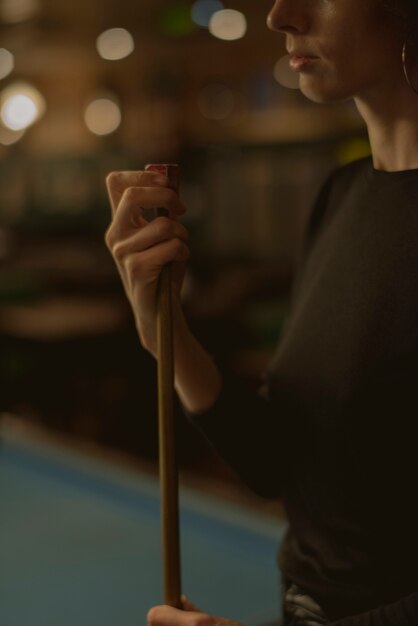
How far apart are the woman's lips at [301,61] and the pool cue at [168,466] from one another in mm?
371

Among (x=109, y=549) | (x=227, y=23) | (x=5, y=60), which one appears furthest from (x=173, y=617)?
(x=5, y=60)

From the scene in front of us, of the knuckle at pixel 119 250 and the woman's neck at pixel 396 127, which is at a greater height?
the woman's neck at pixel 396 127

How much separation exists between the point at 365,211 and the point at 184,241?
28 centimetres

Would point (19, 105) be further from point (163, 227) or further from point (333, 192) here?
point (163, 227)

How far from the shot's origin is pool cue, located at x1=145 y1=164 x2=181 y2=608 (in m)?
1.11

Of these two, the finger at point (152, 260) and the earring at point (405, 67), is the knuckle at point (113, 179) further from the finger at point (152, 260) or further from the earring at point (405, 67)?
the earring at point (405, 67)

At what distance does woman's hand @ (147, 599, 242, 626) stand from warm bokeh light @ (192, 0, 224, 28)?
595 centimetres

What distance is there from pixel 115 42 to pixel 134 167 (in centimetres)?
111

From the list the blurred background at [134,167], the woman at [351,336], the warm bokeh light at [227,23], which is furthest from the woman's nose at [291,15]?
the warm bokeh light at [227,23]

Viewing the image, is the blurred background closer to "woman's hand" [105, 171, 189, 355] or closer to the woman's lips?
"woman's hand" [105, 171, 189, 355]

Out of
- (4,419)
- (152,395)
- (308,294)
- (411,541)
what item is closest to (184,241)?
(308,294)

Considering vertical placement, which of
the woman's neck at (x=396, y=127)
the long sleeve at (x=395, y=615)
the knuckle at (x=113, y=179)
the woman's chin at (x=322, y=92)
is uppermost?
the woman's chin at (x=322, y=92)

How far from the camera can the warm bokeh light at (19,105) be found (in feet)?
25.6

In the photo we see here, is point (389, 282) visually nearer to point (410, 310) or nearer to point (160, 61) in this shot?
point (410, 310)
